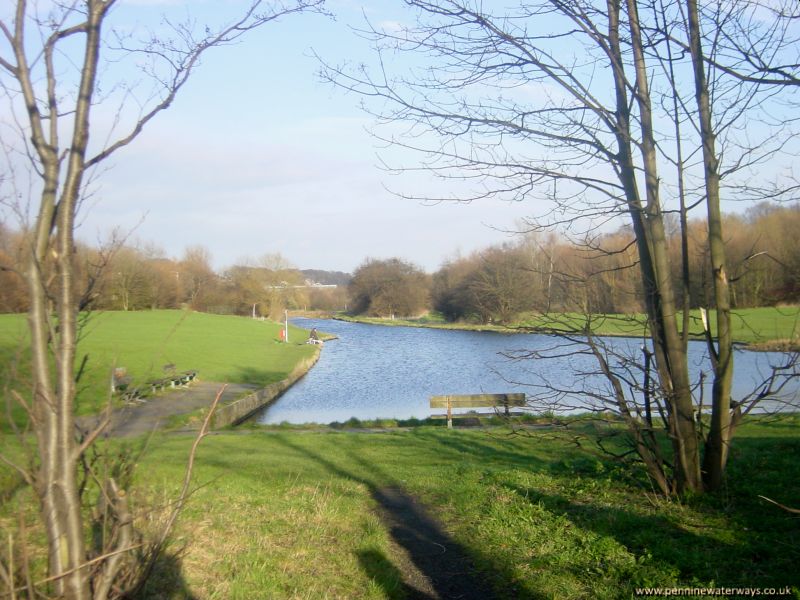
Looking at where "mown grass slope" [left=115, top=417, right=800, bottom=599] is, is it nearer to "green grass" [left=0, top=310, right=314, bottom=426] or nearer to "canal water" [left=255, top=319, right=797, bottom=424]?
"canal water" [left=255, top=319, right=797, bottom=424]

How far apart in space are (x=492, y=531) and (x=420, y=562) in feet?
2.77

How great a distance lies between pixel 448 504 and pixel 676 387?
2760 millimetres

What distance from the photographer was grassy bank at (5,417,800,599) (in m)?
5.10

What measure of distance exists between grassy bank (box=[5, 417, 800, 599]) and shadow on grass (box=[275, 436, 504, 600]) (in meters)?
0.03

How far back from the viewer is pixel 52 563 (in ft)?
A: 10.5

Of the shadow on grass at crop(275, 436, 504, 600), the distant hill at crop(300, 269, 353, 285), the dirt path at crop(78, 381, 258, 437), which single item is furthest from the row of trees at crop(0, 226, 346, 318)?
the distant hill at crop(300, 269, 353, 285)

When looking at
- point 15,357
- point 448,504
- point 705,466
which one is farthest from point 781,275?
point 15,357

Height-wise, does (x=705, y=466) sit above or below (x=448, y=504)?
above

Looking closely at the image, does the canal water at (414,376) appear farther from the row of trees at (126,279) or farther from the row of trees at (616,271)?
the row of trees at (126,279)

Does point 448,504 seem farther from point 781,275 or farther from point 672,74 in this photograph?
point 672,74

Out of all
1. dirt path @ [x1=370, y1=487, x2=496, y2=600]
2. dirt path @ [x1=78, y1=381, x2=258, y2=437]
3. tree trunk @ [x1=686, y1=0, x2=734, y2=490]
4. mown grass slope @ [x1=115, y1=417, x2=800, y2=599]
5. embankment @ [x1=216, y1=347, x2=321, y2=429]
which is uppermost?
tree trunk @ [x1=686, y1=0, x2=734, y2=490]

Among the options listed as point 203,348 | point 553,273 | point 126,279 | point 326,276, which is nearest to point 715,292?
point 553,273

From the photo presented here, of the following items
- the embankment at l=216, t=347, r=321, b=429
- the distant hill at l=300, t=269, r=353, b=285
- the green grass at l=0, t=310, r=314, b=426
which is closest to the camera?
the embankment at l=216, t=347, r=321, b=429

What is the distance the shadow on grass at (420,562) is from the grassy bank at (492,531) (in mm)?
27
